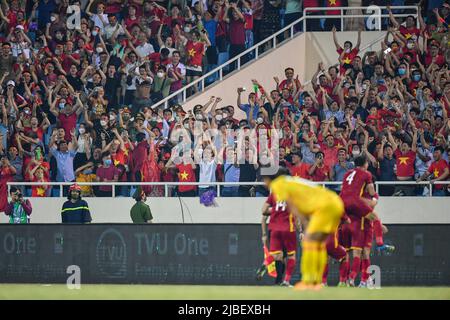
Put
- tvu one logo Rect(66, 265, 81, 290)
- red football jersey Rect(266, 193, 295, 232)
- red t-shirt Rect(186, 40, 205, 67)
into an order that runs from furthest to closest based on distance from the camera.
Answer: red t-shirt Rect(186, 40, 205, 67) < tvu one logo Rect(66, 265, 81, 290) < red football jersey Rect(266, 193, 295, 232)

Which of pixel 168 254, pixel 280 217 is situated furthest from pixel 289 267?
pixel 168 254

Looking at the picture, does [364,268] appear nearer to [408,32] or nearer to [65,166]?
[65,166]

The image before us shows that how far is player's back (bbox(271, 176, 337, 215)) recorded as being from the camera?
49.8 feet

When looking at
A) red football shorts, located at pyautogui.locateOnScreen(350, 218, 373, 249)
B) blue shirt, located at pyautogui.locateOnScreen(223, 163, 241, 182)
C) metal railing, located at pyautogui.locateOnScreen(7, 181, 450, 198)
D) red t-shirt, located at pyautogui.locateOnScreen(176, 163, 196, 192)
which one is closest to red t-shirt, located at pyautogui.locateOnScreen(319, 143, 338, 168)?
metal railing, located at pyautogui.locateOnScreen(7, 181, 450, 198)

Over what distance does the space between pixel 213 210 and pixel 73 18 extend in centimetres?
753

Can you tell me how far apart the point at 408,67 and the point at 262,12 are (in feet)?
16.9

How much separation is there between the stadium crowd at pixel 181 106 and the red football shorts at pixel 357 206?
5479mm

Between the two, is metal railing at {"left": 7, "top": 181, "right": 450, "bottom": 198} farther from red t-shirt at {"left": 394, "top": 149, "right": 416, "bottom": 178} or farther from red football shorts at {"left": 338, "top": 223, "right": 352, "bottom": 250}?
red football shorts at {"left": 338, "top": 223, "right": 352, "bottom": 250}

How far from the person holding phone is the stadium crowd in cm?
150

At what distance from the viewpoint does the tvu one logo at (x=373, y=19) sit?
101 feet

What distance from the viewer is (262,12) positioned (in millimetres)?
31172

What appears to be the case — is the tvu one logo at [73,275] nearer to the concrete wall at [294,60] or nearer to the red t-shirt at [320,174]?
the red t-shirt at [320,174]
